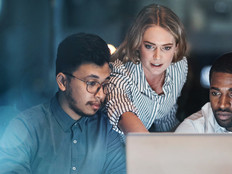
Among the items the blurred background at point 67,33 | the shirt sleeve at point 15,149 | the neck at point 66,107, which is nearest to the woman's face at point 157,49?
the blurred background at point 67,33

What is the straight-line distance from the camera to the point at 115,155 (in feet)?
5.52

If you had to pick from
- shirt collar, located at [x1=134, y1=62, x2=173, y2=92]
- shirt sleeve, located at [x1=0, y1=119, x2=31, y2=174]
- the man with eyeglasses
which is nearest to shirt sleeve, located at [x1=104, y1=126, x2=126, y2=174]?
the man with eyeglasses

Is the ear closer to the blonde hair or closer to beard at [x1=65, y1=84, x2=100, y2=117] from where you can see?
beard at [x1=65, y1=84, x2=100, y2=117]

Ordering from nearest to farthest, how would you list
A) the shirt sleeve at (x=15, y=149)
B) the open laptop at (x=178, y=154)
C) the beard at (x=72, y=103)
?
the open laptop at (x=178, y=154) → the shirt sleeve at (x=15, y=149) → the beard at (x=72, y=103)

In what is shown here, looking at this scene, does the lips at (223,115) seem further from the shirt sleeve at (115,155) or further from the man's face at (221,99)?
the shirt sleeve at (115,155)

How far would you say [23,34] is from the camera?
171 centimetres

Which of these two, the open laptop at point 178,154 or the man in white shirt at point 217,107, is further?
the man in white shirt at point 217,107

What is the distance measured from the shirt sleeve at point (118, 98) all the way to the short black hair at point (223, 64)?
1.46ft

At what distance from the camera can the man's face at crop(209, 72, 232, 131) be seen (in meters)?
1.71

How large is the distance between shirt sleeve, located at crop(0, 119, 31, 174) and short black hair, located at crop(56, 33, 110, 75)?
34 centimetres

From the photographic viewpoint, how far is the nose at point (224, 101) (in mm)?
1706

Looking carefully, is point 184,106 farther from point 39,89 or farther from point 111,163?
point 39,89

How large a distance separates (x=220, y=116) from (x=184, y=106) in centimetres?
19

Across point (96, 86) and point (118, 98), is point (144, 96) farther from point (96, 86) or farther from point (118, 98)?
point (96, 86)
